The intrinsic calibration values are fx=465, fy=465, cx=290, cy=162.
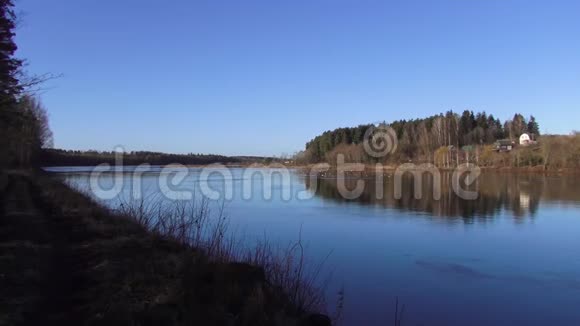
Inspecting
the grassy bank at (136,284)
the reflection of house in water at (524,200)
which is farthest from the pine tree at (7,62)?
the reflection of house in water at (524,200)

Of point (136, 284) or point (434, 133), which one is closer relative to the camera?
point (136, 284)

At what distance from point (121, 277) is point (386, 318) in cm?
366

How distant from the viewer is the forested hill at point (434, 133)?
3019 inches

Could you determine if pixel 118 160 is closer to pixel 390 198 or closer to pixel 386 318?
pixel 390 198

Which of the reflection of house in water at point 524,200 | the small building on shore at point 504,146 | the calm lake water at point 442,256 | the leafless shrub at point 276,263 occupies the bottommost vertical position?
the calm lake water at point 442,256

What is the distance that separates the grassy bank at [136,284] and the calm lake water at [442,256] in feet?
4.80

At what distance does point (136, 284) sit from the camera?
18.6 feet

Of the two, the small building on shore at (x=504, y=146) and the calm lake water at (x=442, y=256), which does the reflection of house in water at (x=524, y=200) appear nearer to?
the calm lake water at (x=442, y=256)

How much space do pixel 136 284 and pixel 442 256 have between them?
7.38 meters

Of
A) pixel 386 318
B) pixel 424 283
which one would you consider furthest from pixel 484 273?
pixel 386 318

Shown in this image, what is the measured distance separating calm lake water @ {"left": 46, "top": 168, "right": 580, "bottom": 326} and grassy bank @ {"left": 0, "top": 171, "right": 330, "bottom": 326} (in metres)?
1.46
